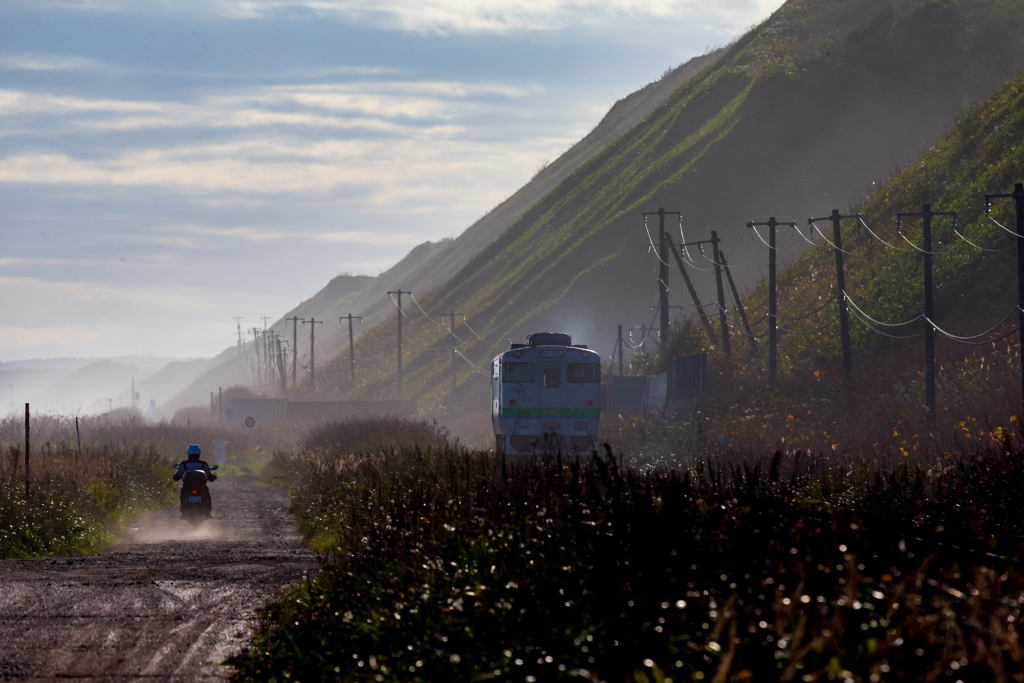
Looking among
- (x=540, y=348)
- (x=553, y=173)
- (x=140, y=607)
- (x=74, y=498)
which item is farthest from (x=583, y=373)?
(x=553, y=173)

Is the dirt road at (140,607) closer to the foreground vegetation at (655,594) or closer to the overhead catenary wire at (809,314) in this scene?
the foreground vegetation at (655,594)

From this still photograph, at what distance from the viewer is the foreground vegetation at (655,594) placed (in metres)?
4.37

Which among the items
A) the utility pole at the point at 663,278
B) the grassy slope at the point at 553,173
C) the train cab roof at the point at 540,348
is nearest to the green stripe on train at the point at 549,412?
the train cab roof at the point at 540,348

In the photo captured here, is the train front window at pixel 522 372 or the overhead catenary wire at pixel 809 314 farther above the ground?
the overhead catenary wire at pixel 809 314

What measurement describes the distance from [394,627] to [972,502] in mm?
6033

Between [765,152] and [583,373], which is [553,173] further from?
[583,373]

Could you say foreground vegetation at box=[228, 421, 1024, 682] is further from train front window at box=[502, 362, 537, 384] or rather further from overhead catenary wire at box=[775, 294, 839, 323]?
overhead catenary wire at box=[775, 294, 839, 323]

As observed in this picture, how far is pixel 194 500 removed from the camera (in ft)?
59.6

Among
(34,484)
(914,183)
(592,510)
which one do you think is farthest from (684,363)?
(592,510)

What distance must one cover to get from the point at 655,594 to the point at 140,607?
6.18 meters

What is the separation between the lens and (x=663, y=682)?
429 centimetres

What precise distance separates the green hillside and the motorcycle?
170 feet

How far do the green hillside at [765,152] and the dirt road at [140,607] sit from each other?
187ft

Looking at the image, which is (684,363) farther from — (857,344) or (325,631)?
(325,631)
